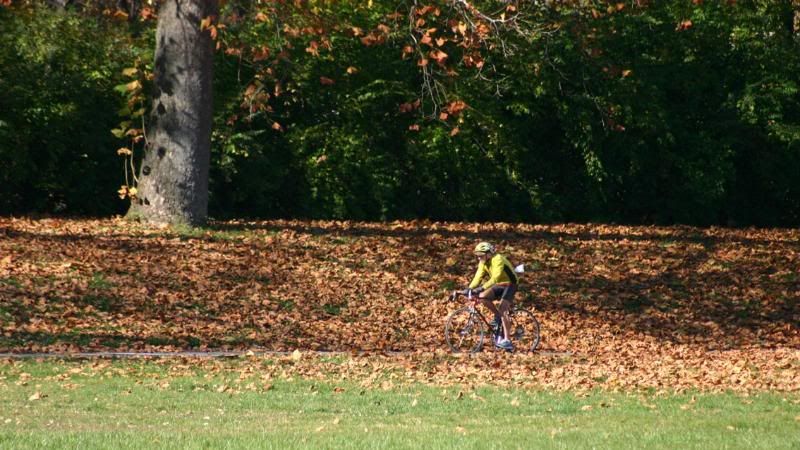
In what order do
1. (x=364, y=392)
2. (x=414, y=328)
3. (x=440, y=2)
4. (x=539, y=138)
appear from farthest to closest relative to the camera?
1. (x=539, y=138)
2. (x=440, y=2)
3. (x=414, y=328)
4. (x=364, y=392)

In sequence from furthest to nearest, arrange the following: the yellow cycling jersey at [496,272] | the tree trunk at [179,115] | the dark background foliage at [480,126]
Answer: the dark background foliage at [480,126] < the tree trunk at [179,115] < the yellow cycling jersey at [496,272]

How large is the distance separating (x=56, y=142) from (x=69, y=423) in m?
13.6

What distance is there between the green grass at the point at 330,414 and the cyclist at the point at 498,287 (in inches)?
137

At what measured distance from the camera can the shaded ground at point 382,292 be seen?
55.2ft

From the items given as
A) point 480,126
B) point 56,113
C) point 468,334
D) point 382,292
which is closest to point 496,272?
point 468,334

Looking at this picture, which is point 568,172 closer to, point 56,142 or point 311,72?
point 311,72

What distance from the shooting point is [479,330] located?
17359 mm

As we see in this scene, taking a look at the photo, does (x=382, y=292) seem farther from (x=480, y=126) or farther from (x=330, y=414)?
(x=330, y=414)

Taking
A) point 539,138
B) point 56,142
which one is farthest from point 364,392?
point 539,138

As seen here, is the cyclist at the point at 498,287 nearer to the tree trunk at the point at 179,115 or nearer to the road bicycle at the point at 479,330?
the road bicycle at the point at 479,330

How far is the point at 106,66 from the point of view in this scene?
2477 centimetres

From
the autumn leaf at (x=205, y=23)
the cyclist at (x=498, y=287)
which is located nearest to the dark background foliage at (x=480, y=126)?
the autumn leaf at (x=205, y=23)

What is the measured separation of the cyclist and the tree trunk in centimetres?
658

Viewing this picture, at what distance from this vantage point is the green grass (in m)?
9.85
